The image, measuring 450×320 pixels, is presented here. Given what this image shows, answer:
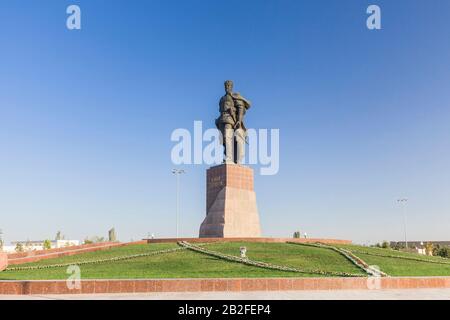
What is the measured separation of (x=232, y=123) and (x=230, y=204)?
556 centimetres

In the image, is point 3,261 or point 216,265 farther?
point 3,261

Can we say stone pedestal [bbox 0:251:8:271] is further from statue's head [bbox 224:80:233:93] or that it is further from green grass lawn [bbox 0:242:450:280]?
statue's head [bbox 224:80:233:93]

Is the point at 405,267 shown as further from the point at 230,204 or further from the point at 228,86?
the point at 228,86

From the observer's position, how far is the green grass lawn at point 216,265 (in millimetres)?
13836

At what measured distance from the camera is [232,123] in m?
27.8

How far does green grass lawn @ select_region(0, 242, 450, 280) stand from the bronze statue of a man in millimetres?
8656

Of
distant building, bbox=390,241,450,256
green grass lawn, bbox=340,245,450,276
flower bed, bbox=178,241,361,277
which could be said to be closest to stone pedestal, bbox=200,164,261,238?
flower bed, bbox=178,241,361,277

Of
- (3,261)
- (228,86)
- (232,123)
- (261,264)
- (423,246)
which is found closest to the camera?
(261,264)

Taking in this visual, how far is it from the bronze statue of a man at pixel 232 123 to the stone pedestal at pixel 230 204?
3.66ft

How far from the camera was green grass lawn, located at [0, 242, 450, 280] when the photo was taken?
13.8 metres

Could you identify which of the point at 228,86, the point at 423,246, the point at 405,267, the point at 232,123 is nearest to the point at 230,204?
the point at 232,123
